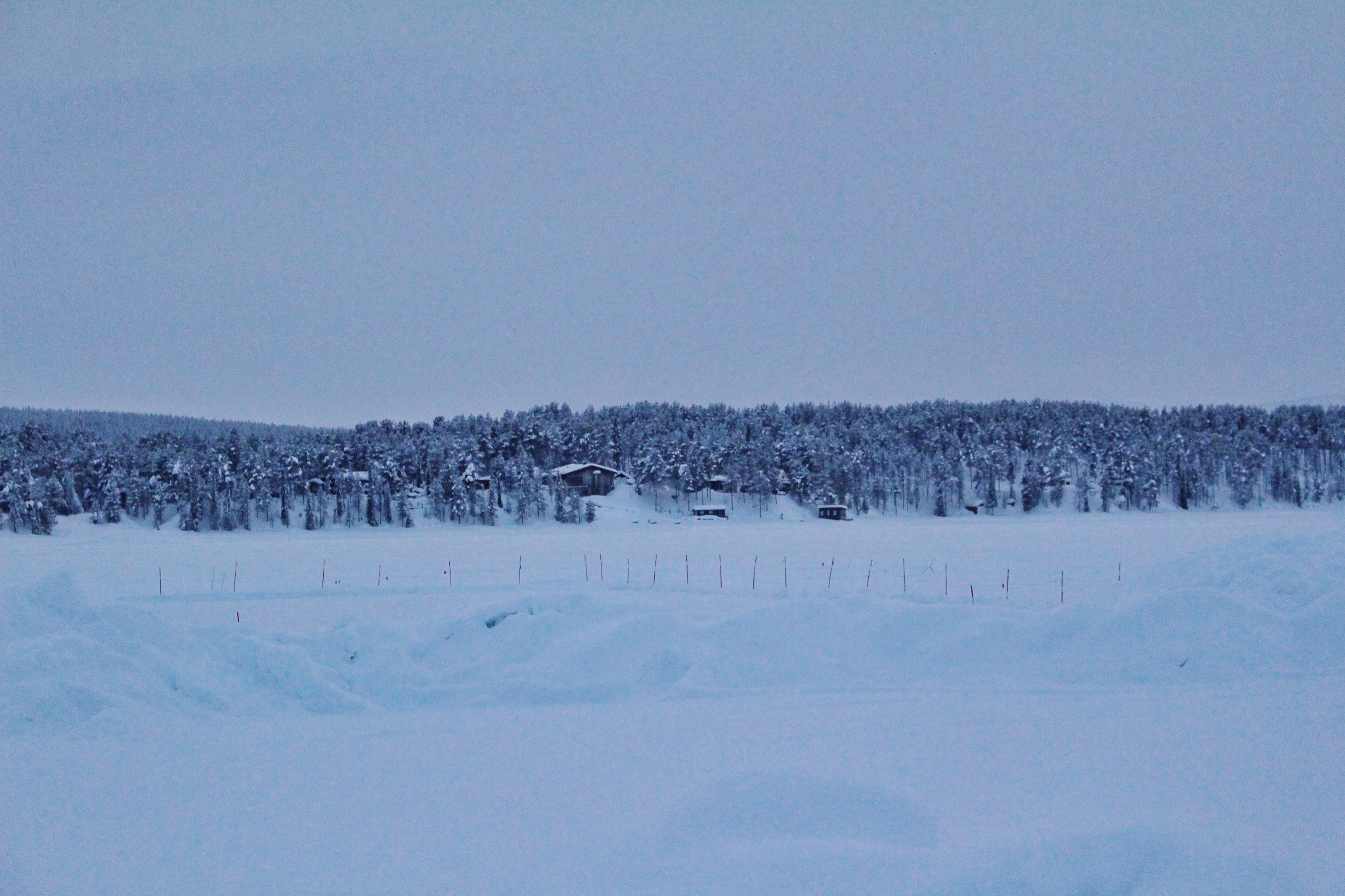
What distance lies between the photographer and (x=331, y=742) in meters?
10.4

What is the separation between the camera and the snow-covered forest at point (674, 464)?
74562 mm

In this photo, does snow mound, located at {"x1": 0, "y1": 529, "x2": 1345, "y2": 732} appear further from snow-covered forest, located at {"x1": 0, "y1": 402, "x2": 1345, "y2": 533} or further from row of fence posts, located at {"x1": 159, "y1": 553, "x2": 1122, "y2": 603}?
snow-covered forest, located at {"x1": 0, "y1": 402, "x2": 1345, "y2": 533}

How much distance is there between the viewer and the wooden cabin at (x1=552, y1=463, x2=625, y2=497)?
8781 centimetres

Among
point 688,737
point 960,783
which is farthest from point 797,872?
point 688,737

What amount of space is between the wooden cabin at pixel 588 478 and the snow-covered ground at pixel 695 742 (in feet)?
216

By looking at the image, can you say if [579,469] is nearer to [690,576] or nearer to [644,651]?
[690,576]

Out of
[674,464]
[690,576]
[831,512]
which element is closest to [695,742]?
[690,576]

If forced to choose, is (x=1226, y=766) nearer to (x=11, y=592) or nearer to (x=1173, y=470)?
(x=11, y=592)

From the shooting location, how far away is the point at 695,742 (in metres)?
10.2

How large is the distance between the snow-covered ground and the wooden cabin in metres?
65.8

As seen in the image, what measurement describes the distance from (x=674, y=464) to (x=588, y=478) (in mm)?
9510

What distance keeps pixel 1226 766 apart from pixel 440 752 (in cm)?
896

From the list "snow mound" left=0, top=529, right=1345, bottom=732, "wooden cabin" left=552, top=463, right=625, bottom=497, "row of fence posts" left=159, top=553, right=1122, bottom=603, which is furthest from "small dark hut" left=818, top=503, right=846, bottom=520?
"snow mound" left=0, top=529, right=1345, bottom=732

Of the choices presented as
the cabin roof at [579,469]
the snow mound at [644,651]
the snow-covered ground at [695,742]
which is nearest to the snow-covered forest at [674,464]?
the cabin roof at [579,469]
